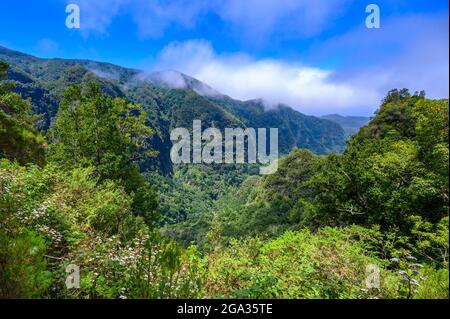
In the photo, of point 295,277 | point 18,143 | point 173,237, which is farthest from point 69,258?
point 18,143

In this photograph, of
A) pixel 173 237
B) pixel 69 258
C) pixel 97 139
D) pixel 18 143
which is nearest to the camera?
pixel 69 258

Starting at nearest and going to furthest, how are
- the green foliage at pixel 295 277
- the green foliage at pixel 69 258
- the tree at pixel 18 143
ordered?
the green foliage at pixel 69 258 → the green foliage at pixel 295 277 → the tree at pixel 18 143

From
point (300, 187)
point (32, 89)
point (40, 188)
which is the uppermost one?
point (32, 89)

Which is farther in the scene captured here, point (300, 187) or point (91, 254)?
point (300, 187)

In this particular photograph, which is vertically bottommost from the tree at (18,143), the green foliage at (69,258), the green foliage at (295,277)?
the green foliage at (295,277)

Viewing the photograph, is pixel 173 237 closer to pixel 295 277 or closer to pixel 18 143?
pixel 18 143

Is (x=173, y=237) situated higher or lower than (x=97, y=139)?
lower

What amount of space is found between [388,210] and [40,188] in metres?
18.3

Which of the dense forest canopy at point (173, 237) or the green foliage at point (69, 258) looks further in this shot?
the dense forest canopy at point (173, 237)

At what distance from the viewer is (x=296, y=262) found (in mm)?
6309

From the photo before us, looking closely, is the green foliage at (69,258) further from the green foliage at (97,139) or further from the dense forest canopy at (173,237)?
the green foliage at (97,139)

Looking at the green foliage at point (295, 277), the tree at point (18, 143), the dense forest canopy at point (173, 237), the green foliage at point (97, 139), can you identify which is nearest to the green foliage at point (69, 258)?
the dense forest canopy at point (173, 237)
